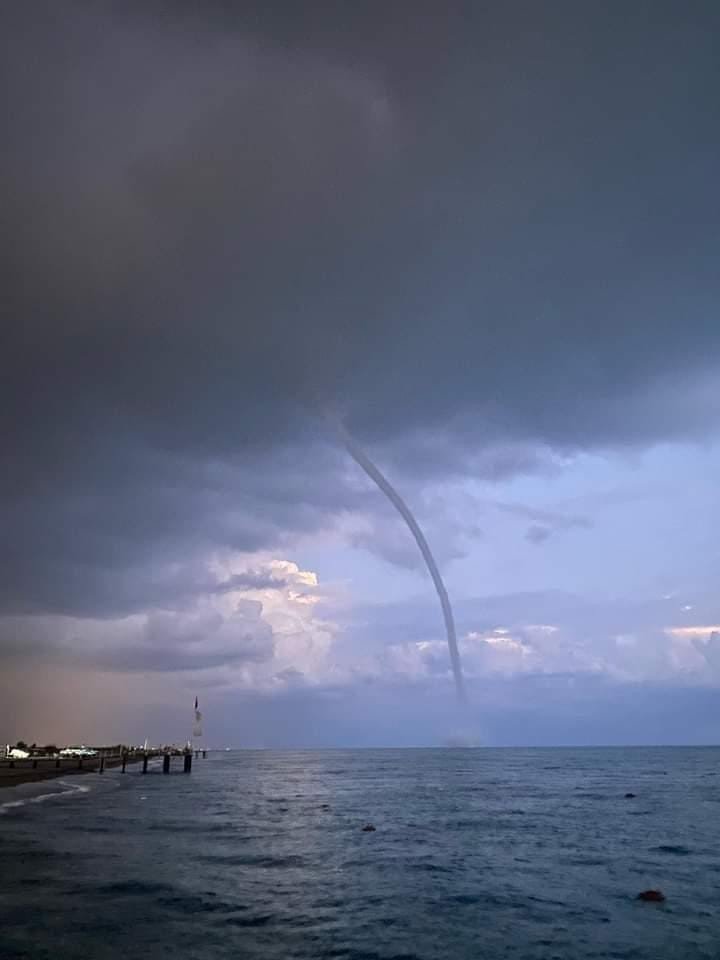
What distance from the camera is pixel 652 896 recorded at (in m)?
32.2

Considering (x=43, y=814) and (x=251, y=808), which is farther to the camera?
(x=251, y=808)

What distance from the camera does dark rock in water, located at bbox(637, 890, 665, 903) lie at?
3184 cm

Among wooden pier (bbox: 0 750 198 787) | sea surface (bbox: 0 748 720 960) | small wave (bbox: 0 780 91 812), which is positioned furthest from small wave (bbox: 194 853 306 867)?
wooden pier (bbox: 0 750 198 787)

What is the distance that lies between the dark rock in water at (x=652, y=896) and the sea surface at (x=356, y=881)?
79cm

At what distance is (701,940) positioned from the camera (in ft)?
84.8

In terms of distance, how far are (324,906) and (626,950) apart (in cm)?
1133

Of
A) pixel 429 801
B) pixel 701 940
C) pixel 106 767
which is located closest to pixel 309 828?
pixel 429 801

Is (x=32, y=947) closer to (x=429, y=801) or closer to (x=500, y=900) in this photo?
(x=500, y=900)

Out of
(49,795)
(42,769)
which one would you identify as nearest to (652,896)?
(49,795)

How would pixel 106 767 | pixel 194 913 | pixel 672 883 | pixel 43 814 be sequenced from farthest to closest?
pixel 106 767 < pixel 43 814 < pixel 672 883 < pixel 194 913

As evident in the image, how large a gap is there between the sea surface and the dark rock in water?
2.61ft

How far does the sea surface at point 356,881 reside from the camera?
984 inches

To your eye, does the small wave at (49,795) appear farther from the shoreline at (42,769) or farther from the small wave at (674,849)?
the small wave at (674,849)

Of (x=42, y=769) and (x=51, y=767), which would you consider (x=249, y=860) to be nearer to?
(x=42, y=769)
